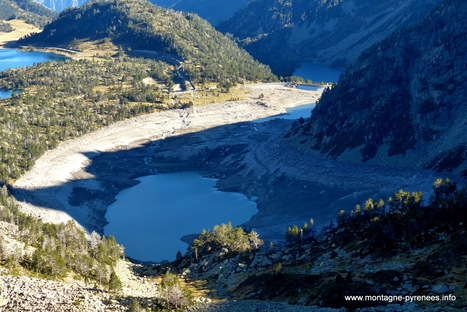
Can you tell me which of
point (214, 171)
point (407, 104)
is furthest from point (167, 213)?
point (407, 104)

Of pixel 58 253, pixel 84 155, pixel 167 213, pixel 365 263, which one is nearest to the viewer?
pixel 365 263

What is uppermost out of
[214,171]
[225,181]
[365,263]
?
[214,171]

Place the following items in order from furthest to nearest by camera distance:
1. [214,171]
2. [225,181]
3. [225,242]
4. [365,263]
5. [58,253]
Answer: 1. [214,171]
2. [225,181]
3. [225,242]
4. [58,253]
5. [365,263]

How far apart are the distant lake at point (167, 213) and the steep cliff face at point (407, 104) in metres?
32.2

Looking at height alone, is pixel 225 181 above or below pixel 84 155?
below

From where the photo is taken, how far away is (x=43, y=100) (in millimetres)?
199875

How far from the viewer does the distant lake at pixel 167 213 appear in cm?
10262

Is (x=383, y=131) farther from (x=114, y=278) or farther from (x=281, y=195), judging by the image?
(x=114, y=278)

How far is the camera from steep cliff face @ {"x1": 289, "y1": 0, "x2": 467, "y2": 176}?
371ft

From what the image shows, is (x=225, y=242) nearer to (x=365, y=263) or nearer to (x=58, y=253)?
(x=58, y=253)

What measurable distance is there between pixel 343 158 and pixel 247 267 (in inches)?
2477

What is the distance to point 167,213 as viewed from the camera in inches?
4663

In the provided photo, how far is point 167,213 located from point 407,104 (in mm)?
68068

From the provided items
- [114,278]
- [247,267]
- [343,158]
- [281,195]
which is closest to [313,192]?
[281,195]
